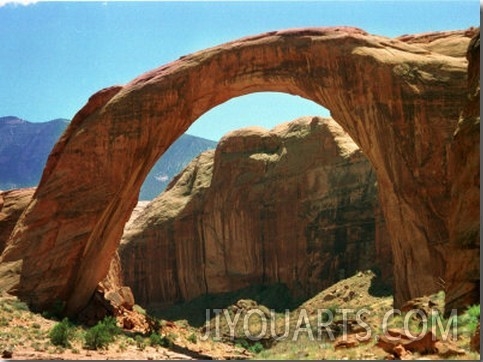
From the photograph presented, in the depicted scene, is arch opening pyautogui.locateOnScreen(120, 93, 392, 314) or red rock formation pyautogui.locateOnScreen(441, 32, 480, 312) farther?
arch opening pyautogui.locateOnScreen(120, 93, 392, 314)

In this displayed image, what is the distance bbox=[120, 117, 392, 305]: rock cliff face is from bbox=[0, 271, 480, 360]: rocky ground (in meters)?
4.01

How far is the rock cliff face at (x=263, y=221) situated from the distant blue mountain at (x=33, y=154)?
99.7 metres

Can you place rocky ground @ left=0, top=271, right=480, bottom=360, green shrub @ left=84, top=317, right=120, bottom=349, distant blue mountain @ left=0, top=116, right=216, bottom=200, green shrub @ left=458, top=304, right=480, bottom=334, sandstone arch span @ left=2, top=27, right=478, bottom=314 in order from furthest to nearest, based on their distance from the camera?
distant blue mountain @ left=0, top=116, right=216, bottom=200 → sandstone arch span @ left=2, top=27, right=478, bottom=314 → green shrub @ left=84, top=317, right=120, bottom=349 → rocky ground @ left=0, top=271, right=480, bottom=360 → green shrub @ left=458, top=304, right=480, bottom=334

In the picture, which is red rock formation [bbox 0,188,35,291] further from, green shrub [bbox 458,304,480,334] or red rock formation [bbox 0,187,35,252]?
green shrub [bbox 458,304,480,334]

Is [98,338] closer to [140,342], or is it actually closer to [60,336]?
[60,336]

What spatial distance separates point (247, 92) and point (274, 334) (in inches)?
598

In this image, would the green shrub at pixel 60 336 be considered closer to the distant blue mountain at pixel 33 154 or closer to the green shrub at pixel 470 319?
the green shrub at pixel 470 319

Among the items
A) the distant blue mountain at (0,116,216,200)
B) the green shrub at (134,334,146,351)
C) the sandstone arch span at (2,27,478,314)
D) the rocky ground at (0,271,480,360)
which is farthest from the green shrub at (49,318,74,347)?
the distant blue mountain at (0,116,216,200)

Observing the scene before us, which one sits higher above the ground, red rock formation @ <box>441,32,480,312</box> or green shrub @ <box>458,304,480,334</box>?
red rock formation @ <box>441,32,480,312</box>

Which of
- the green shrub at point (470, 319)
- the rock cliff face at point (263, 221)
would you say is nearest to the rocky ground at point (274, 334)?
the green shrub at point (470, 319)

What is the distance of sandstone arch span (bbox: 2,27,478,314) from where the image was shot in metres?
20.2

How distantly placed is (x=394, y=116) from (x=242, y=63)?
596 cm

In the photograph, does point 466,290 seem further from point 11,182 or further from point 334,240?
point 11,182

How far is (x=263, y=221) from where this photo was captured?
5016cm
